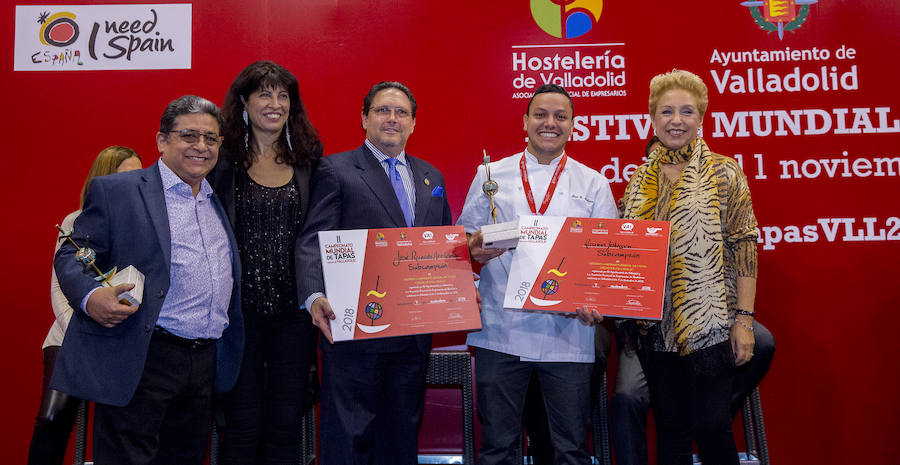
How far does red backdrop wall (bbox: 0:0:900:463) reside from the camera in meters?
3.76

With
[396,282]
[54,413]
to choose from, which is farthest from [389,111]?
[54,413]

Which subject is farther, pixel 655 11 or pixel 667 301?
pixel 655 11

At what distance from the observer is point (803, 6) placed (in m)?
A: 3.88

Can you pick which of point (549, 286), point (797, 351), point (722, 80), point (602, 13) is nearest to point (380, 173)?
point (549, 286)

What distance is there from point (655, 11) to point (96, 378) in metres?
3.65

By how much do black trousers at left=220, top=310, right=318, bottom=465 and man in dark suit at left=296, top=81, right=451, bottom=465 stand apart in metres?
0.13

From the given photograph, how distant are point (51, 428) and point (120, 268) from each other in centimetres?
153

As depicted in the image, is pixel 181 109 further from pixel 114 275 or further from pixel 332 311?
pixel 332 311

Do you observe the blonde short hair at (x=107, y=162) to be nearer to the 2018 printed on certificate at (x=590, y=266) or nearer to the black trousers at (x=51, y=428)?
the black trousers at (x=51, y=428)

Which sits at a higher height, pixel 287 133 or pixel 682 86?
pixel 682 86

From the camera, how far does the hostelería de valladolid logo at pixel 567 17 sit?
12.7ft

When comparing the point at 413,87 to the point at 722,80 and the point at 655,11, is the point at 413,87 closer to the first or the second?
the point at 655,11

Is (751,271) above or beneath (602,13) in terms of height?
beneath

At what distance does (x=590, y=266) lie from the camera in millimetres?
2488
